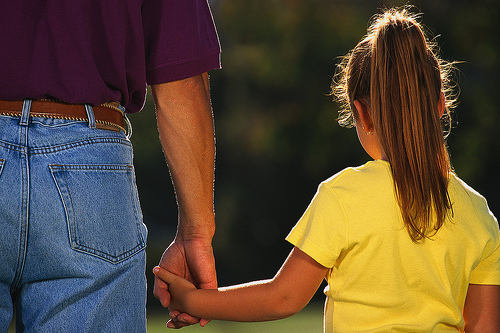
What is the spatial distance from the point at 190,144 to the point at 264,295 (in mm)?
466

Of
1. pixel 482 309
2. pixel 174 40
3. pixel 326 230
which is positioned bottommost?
pixel 482 309

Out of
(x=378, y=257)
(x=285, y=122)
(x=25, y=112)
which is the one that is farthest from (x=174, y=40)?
(x=285, y=122)

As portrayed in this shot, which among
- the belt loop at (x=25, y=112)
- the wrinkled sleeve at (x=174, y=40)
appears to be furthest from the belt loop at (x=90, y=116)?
the wrinkled sleeve at (x=174, y=40)

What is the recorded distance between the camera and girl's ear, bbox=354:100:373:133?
1718 millimetres

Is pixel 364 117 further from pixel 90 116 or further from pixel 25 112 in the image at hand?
pixel 25 112

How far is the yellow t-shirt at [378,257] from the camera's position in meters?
1.53

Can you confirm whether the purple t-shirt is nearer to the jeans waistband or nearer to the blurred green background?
the jeans waistband

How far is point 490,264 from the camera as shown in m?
1.67

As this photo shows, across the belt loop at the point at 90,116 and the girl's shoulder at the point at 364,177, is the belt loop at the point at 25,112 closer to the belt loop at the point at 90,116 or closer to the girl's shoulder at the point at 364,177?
the belt loop at the point at 90,116

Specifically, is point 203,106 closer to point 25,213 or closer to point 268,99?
point 25,213

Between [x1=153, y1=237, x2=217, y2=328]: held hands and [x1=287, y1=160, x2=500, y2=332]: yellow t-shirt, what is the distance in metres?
0.41

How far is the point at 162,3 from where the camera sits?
1656 mm

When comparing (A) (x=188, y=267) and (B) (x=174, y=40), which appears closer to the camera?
(B) (x=174, y=40)

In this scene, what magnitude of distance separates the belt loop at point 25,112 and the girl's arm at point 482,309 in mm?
1151
